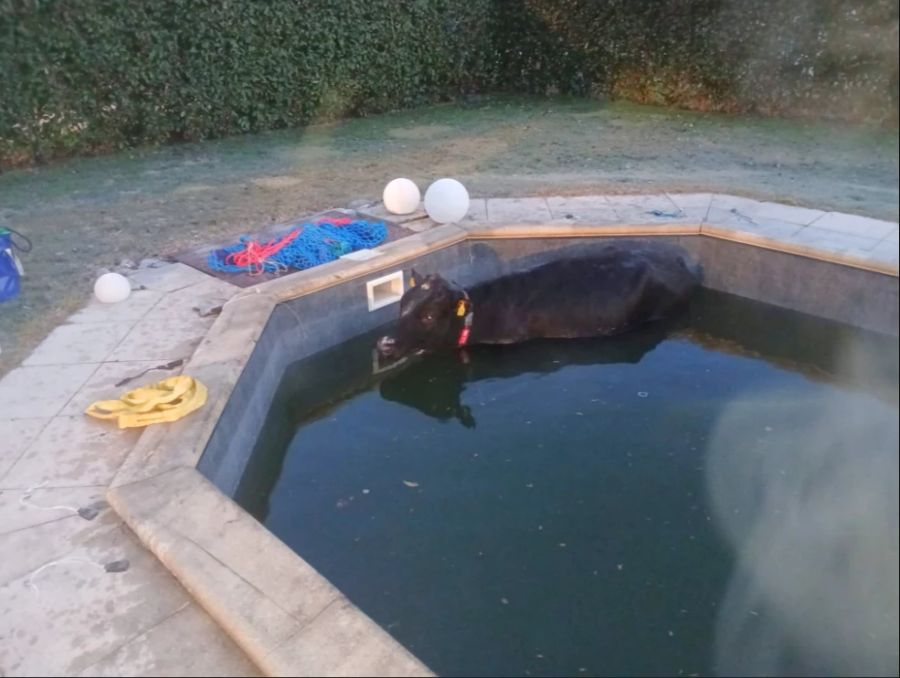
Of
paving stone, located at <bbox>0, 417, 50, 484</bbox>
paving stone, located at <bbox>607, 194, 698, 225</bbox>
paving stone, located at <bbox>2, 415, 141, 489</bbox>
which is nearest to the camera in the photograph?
paving stone, located at <bbox>2, 415, 141, 489</bbox>

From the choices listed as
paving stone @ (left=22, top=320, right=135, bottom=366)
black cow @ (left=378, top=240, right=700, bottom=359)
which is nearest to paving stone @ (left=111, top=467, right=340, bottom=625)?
paving stone @ (left=22, top=320, right=135, bottom=366)

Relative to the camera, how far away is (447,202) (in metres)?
5.64

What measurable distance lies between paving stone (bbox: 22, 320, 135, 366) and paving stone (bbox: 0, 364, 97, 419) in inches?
3.1

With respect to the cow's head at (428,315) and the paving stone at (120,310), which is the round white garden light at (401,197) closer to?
the cow's head at (428,315)

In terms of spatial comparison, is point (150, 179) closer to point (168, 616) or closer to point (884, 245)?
point (168, 616)

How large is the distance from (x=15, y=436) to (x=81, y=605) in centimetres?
132

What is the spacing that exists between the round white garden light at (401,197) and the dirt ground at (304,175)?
69 cm

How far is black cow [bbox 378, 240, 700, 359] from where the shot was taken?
4.61m

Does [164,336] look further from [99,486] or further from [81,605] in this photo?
[81,605]

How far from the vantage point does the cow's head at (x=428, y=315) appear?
14.7ft

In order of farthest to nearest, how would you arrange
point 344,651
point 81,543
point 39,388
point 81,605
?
point 39,388 < point 81,543 < point 81,605 < point 344,651

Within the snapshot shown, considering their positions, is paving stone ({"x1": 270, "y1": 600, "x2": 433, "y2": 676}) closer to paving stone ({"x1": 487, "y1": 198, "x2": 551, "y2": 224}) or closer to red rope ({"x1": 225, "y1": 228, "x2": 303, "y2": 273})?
red rope ({"x1": 225, "y1": 228, "x2": 303, "y2": 273})

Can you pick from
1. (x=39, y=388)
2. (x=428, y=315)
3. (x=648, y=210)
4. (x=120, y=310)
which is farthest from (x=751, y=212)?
(x=39, y=388)

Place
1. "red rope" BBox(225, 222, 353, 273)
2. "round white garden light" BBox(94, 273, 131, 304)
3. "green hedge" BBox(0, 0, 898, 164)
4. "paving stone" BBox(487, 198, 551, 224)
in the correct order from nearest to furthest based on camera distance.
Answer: "round white garden light" BBox(94, 273, 131, 304) < "red rope" BBox(225, 222, 353, 273) < "paving stone" BBox(487, 198, 551, 224) < "green hedge" BBox(0, 0, 898, 164)
